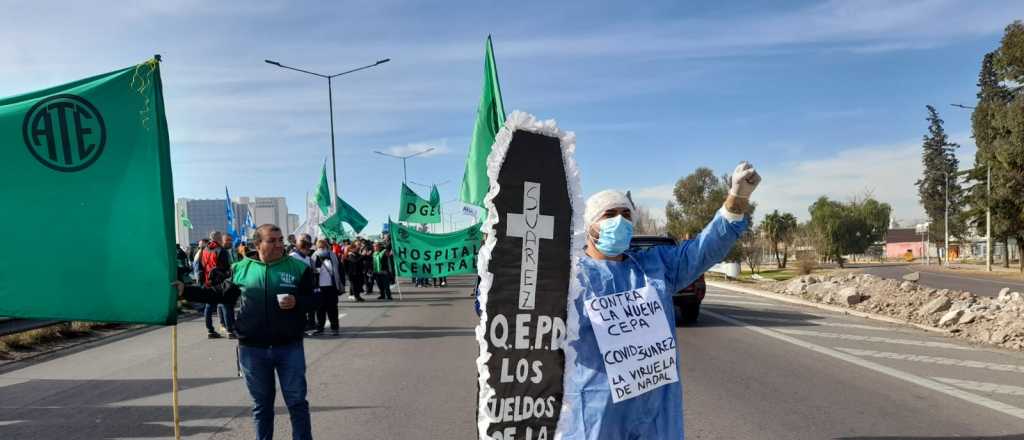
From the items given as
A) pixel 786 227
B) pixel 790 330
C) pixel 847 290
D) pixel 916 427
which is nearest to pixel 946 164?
pixel 786 227

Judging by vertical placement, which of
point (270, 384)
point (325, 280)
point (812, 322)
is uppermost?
point (325, 280)

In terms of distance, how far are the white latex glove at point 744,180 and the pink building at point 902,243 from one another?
9973 cm

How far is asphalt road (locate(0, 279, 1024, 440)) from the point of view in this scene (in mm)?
6426

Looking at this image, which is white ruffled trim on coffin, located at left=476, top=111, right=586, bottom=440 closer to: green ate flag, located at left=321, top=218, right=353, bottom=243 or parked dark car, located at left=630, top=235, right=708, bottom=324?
parked dark car, located at left=630, top=235, right=708, bottom=324

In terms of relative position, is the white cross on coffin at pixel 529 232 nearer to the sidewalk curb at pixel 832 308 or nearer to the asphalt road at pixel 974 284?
the sidewalk curb at pixel 832 308

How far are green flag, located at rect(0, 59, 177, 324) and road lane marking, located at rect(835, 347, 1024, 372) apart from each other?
8880mm

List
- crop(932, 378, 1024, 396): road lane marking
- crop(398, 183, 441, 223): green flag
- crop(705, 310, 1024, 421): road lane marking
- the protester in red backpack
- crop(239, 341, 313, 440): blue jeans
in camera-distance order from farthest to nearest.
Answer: crop(398, 183, 441, 223): green flag < the protester in red backpack < crop(932, 378, 1024, 396): road lane marking < crop(705, 310, 1024, 421): road lane marking < crop(239, 341, 313, 440): blue jeans

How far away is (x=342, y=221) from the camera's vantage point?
29922 millimetres

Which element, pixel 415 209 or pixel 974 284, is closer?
pixel 415 209

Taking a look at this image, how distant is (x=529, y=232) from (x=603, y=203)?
15.9 inches

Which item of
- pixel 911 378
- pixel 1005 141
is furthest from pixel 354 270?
pixel 1005 141

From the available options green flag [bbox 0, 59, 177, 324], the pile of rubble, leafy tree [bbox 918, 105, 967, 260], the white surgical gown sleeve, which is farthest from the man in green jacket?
leafy tree [bbox 918, 105, 967, 260]

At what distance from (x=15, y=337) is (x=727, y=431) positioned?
11609mm

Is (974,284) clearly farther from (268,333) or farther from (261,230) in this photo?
(268,333)
